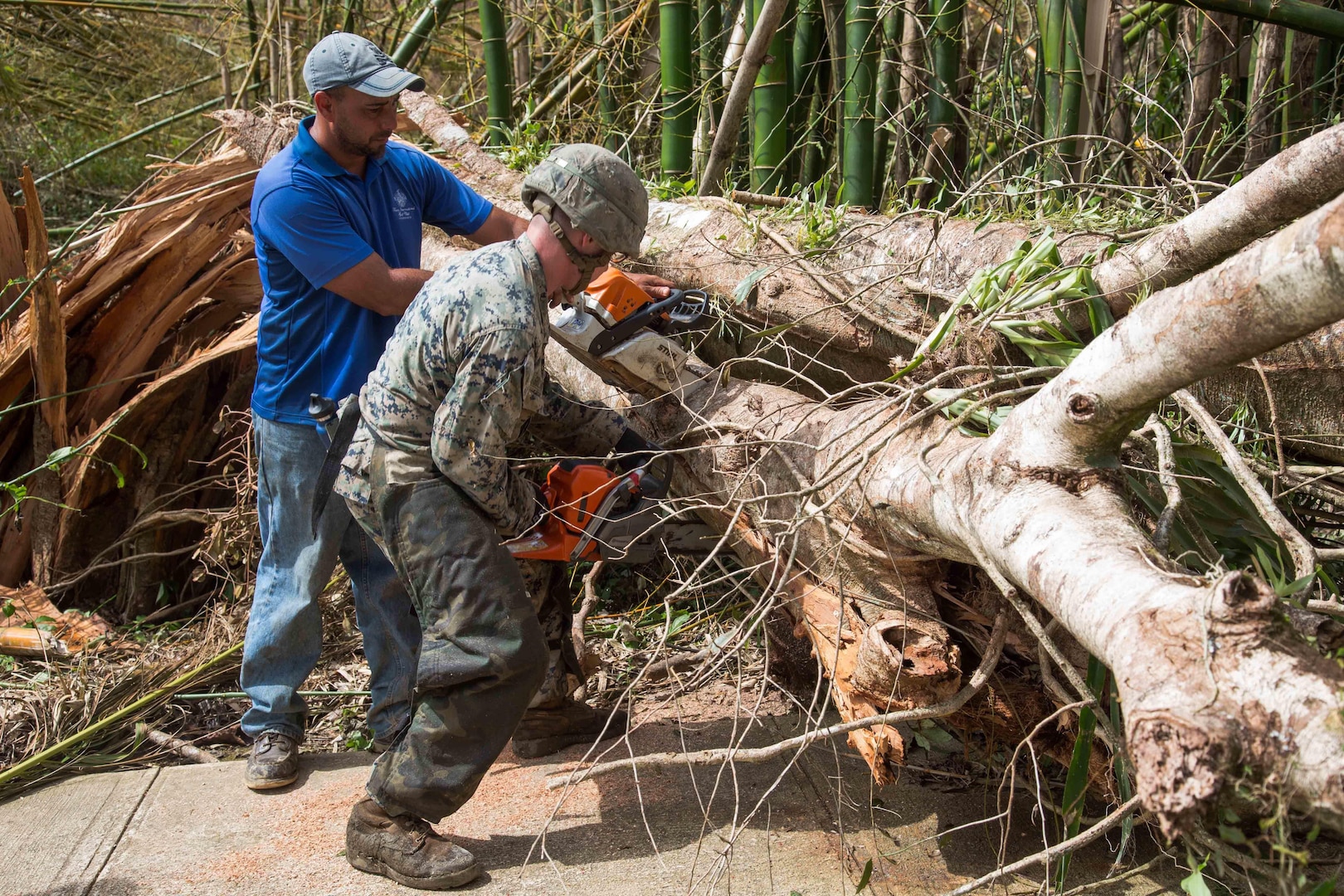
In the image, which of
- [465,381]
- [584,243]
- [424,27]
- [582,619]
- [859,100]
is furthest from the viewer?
[424,27]

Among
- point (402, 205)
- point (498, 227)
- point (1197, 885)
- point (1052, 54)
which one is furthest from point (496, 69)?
point (1197, 885)

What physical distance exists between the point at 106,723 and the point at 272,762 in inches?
25.4

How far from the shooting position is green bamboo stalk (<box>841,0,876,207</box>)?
410 cm

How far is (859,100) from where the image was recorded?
421 cm

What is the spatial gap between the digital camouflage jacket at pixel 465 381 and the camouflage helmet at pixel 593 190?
147 millimetres

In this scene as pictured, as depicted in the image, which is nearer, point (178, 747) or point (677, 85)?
point (178, 747)

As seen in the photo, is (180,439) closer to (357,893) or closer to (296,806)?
(296,806)

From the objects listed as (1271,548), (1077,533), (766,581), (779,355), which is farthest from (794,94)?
(1077,533)

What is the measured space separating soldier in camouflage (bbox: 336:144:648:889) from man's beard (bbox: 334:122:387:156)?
2.37ft

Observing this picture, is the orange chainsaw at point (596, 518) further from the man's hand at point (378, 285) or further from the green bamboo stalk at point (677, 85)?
the green bamboo stalk at point (677, 85)

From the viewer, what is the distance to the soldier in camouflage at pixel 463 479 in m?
2.41

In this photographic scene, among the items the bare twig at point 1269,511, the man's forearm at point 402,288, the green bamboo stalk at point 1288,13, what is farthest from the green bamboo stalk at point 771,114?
the bare twig at point 1269,511

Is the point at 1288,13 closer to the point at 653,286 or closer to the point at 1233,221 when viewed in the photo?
the point at 1233,221

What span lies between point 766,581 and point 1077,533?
4.52 ft
